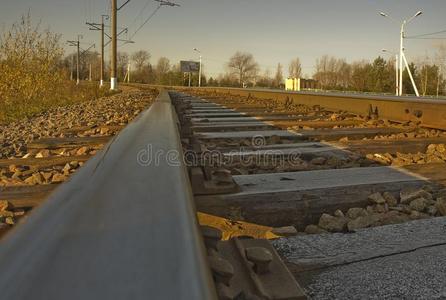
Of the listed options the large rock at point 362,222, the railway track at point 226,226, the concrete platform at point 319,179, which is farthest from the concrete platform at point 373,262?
A: the concrete platform at point 319,179

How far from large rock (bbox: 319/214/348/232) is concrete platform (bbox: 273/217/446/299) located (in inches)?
5.7

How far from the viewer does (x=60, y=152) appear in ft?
14.0

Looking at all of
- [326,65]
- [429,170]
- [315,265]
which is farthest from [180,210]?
[326,65]

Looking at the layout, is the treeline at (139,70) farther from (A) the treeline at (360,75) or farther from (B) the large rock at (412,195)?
(B) the large rock at (412,195)

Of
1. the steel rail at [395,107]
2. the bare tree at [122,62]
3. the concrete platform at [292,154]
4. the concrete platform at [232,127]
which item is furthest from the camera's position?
the bare tree at [122,62]

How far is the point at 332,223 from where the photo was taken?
2109 mm

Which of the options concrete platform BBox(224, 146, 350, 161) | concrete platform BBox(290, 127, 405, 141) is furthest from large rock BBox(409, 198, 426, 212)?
concrete platform BBox(290, 127, 405, 141)

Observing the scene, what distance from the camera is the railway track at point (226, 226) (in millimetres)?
633

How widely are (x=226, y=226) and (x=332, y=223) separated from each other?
1.65ft

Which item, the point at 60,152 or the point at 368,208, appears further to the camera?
the point at 60,152

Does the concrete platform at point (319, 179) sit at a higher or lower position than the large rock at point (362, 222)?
higher

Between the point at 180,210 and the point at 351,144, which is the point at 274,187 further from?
the point at 351,144

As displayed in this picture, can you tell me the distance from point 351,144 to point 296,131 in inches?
51.8

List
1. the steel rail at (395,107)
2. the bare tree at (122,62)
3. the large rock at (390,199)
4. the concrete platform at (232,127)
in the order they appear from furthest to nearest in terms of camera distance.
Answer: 1. the bare tree at (122,62)
2. the concrete platform at (232,127)
3. the steel rail at (395,107)
4. the large rock at (390,199)
